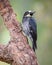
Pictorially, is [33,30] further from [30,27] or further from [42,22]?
[42,22]

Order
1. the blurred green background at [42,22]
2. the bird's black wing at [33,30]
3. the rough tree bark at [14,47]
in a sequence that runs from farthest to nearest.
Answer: the blurred green background at [42,22] < the bird's black wing at [33,30] < the rough tree bark at [14,47]

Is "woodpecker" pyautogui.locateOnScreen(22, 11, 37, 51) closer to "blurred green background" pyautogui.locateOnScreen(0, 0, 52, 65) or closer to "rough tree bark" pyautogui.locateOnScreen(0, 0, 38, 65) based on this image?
"rough tree bark" pyautogui.locateOnScreen(0, 0, 38, 65)

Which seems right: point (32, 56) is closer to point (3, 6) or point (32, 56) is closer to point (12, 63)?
point (12, 63)

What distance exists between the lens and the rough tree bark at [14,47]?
91.6 inches

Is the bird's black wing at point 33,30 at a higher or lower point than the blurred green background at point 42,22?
higher

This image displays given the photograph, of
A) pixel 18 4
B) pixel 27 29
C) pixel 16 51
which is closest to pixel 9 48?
pixel 16 51

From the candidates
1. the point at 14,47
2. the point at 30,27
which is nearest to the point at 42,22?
the point at 30,27

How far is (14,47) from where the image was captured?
2389mm

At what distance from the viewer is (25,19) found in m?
2.92

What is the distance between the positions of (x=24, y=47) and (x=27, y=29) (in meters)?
0.54

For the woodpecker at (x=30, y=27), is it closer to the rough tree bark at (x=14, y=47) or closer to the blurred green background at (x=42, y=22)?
the rough tree bark at (x=14, y=47)

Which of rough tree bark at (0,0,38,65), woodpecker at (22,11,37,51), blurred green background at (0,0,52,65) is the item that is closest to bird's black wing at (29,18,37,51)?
woodpecker at (22,11,37,51)

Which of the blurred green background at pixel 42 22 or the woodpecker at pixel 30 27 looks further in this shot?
the blurred green background at pixel 42 22

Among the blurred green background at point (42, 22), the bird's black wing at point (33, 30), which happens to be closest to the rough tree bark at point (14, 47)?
the bird's black wing at point (33, 30)
